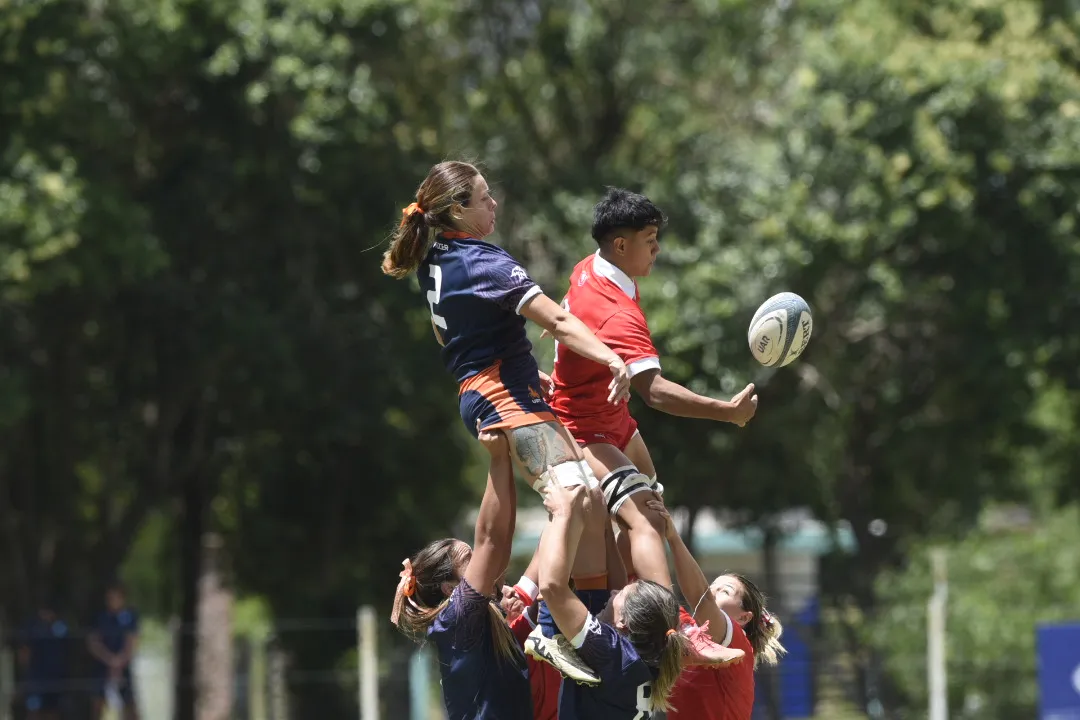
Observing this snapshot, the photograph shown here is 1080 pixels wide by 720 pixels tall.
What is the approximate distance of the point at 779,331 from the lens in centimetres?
611

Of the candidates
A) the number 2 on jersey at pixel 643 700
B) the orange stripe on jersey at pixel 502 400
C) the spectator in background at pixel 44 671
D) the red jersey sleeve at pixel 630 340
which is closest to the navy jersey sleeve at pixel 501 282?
the orange stripe on jersey at pixel 502 400

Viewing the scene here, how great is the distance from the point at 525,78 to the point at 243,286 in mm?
4838

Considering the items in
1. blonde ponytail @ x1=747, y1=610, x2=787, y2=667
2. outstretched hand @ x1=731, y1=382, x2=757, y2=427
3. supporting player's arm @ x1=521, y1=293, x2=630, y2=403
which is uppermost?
supporting player's arm @ x1=521, y1=293, x2=630, y2=403

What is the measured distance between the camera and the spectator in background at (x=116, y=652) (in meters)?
16.0

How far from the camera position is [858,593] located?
20.3 meters

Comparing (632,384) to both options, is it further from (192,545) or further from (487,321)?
(192,545)

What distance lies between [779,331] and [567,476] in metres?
1.03

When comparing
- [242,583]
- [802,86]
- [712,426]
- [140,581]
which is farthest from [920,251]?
[140,581]

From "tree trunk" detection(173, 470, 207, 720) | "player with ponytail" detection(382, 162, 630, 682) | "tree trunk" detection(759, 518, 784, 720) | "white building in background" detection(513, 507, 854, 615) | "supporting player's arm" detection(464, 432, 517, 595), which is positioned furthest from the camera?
"white building in background" detection(513, 507, 854, 615)

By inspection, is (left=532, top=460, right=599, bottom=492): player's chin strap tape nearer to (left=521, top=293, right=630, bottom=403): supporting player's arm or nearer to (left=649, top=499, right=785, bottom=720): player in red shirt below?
(left=521, top=293, right=630, bottom=403): supporting player's arm

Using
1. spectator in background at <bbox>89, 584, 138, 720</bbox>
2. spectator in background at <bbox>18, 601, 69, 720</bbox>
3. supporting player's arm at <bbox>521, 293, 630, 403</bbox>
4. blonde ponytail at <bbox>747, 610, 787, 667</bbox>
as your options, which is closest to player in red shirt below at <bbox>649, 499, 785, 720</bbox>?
blonde ponytail at <bbox>747, 610, 787, 667</bbox>

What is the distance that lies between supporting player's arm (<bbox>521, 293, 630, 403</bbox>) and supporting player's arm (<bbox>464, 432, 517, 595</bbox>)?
44 centimetres

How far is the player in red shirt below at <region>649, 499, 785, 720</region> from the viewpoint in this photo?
20.2 ft

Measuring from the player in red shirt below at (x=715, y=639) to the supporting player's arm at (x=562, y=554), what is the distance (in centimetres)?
56
